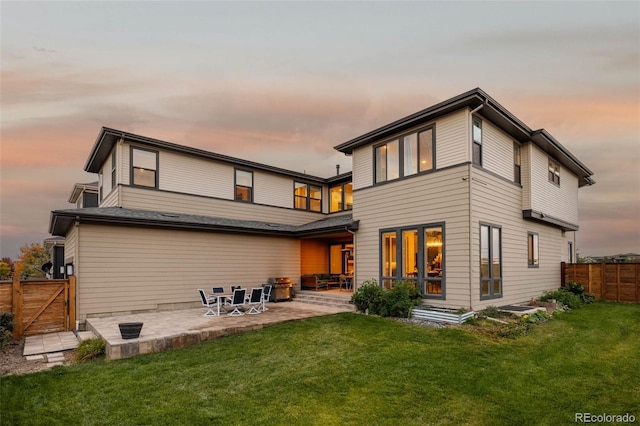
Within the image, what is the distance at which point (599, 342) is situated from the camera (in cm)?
805

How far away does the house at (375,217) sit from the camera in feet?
34.4

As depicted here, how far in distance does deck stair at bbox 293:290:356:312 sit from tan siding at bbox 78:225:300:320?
5.29 feet

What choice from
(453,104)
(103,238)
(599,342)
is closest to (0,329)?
(103,238)

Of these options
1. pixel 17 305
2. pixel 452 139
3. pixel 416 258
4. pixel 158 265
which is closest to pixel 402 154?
pixel 452 139

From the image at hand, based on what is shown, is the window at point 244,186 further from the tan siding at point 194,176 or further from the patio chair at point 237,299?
the patio chair at point 237,299

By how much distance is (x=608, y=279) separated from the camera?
50.4 ft

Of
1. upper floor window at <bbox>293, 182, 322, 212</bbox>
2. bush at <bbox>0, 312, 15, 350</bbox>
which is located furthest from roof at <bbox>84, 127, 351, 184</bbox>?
bush at <bbox>0, 312, 15, 350</bbox>

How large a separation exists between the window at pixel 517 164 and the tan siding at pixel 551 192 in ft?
1.57

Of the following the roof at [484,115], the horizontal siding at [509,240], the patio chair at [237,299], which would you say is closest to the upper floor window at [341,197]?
the roof at [484,115]

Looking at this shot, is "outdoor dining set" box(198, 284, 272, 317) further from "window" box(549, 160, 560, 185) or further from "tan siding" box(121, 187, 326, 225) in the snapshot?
"window" box(549, 160, 560, 185)

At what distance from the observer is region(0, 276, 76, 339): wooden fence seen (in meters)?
9.60

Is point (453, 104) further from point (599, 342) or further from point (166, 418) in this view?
point (166, 418)

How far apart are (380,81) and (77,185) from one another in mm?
16697

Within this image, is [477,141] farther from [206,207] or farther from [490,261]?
[206,207]
